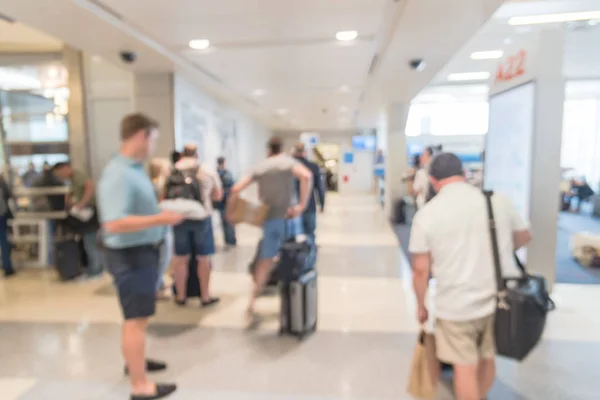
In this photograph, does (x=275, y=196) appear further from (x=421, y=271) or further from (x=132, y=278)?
(x=421, y=271)

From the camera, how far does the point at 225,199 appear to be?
6.27 meters

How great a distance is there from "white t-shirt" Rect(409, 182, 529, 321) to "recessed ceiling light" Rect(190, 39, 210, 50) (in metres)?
3.69

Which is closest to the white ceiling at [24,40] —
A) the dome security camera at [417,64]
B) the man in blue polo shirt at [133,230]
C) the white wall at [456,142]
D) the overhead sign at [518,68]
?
the man in blue polo shirt at [133,230]

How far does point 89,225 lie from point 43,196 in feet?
3.77

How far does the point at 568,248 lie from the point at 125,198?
274 inches

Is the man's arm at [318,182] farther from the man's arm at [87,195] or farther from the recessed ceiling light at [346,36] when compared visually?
the man's arm at [87,195]

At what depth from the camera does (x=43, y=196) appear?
5.32 meters

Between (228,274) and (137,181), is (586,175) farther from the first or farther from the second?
(137,181)

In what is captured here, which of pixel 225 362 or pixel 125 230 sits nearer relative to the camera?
pixel 125 230

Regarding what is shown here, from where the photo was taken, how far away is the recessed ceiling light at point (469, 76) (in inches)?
311

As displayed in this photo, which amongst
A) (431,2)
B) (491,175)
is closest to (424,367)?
(431,2)

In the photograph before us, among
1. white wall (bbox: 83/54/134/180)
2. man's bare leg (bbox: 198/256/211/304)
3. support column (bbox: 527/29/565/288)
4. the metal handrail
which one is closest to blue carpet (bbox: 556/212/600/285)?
support column (bbox: 527/29/565/288)

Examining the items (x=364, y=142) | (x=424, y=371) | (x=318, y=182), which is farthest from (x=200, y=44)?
(x=364, y=142)

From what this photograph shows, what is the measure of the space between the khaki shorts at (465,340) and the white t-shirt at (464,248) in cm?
4
